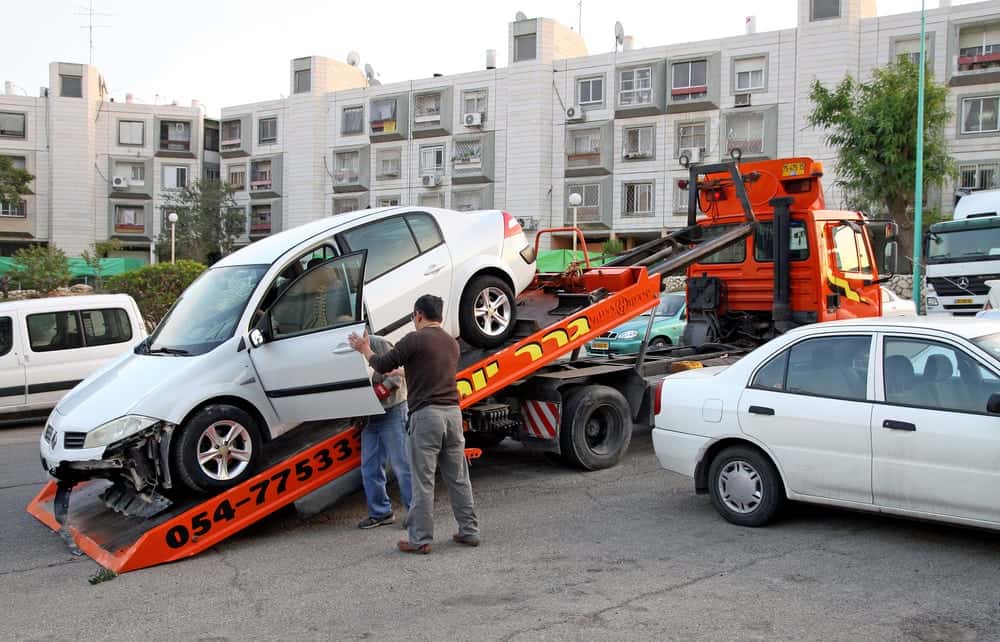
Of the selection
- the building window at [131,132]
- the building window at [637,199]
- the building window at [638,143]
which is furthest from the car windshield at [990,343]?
the building window at [131,132]

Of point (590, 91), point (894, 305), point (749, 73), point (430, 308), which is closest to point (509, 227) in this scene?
point (430, 308)

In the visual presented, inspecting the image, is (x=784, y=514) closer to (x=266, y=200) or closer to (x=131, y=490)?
(x=131, y=490)

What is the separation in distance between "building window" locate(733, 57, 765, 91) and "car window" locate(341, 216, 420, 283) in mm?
33659

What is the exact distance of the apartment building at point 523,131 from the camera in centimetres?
3628

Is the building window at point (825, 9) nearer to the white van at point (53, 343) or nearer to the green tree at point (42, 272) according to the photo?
the green tree at point (42, 272)

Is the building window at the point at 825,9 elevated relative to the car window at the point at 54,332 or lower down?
elevated

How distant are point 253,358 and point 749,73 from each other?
3550cm

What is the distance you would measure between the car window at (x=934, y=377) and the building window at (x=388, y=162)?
4365 centimetres

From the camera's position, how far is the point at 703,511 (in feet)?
24.4

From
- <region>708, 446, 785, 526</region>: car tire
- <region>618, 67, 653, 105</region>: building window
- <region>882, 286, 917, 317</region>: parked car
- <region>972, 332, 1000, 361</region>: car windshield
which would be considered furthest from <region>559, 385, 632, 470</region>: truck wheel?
<region>618, 67, 653, 105</region>: building window

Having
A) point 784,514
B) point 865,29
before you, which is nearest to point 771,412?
point 784,514

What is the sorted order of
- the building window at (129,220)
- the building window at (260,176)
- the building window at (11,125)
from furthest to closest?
the building window at (129,220) → the building window at (11,125) → the building window at (260,176)

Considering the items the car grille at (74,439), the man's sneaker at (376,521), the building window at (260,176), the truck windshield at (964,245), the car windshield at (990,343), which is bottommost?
the man's sneaker at (376,521)

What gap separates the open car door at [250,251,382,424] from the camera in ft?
23.1
